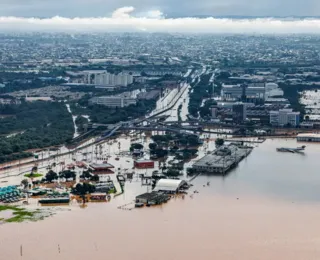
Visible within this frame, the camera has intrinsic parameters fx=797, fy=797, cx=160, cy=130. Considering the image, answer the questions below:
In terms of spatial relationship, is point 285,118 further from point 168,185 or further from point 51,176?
point 51,176

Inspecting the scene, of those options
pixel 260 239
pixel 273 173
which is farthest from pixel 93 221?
pixel 273 173

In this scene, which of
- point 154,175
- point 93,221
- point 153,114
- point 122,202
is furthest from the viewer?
point 153,114

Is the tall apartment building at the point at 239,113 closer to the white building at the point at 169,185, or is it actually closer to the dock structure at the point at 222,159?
the dock structure at the point at 222,159

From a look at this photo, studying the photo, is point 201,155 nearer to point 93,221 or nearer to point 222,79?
point 93,221

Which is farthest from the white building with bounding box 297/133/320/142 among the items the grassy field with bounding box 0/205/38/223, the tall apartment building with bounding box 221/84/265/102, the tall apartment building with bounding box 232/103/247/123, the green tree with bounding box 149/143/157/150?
the grassy field with bounding box 0/205/38/223

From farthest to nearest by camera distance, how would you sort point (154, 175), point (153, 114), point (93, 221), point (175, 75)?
point (175, 75) → point (153, 114) → point (154, 175) → point (93, 221)
